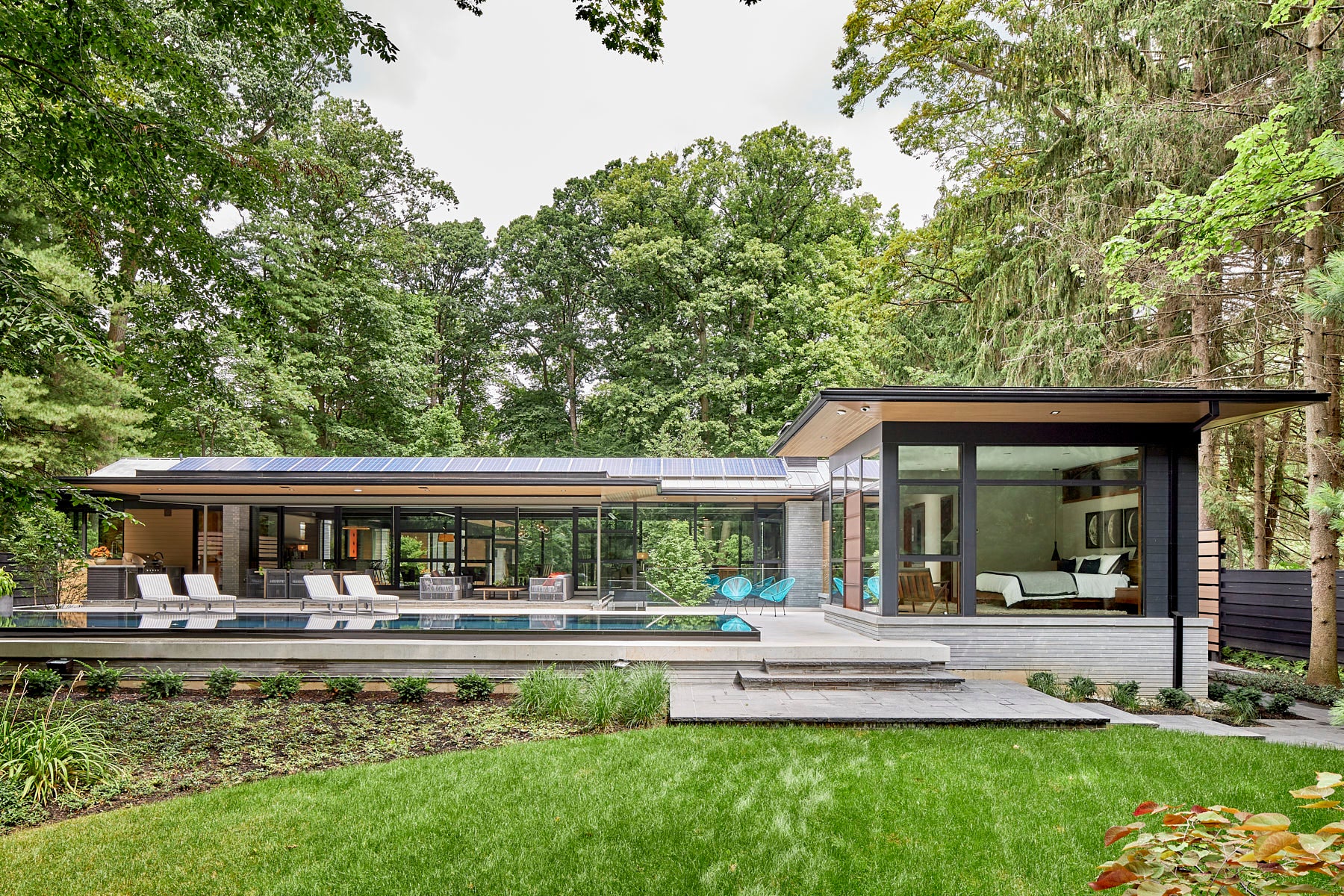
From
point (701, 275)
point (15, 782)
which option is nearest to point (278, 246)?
point (701, 275)

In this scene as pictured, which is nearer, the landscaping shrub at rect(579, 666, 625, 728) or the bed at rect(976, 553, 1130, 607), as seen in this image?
Result: the landscaping shrub at rect(579, 666, 625, 728)

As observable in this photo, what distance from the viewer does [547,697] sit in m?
7.75

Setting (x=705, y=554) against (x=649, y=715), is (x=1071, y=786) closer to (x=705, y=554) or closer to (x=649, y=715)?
(x=649, y=715)

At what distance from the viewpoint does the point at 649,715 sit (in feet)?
24.2

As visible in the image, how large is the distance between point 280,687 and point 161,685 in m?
1.33

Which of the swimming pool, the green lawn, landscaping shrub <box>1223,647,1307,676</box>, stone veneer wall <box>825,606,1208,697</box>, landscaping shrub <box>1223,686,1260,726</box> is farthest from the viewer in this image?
landscaping shrub <box>1223,647,1307,676</box>

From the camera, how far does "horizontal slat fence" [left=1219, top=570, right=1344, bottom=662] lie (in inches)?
438

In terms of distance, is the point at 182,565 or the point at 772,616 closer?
the point at 772,616

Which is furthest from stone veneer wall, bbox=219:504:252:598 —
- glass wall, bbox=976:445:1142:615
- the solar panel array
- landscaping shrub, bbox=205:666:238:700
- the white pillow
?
the white pillow

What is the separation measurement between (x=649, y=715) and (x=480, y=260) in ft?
84.3

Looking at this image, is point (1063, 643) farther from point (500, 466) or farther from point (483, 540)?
point (483, 540)

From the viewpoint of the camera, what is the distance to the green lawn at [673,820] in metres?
4.12

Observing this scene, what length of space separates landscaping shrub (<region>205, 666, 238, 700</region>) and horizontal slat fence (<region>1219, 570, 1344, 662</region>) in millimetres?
13097

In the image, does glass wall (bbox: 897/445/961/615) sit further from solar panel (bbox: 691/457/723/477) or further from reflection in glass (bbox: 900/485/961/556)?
solar panel (bbox: 691/457/723/477)
